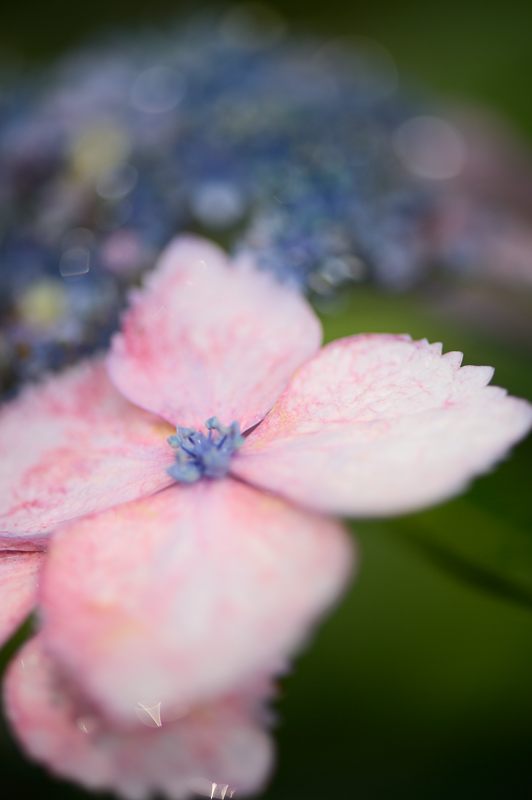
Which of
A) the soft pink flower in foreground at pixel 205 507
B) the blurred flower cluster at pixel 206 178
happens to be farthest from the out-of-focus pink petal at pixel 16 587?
the blurred flower cluster at pixel 206 178

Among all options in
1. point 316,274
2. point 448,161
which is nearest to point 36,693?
point 316,274

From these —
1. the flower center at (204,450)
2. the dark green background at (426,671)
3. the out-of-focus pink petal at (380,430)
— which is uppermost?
the out-of-focus pink petal at (380,430)

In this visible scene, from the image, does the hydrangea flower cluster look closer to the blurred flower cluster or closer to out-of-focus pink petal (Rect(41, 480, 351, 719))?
the blurred flower cluster

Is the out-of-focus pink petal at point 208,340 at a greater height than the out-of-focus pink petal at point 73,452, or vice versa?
the out-of-focus pink petal at point 208,340

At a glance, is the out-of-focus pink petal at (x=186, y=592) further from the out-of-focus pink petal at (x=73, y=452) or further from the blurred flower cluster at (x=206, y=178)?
the blurred flower cluster at (x=206, y=178)

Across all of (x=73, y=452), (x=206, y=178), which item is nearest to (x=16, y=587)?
(x=73, y=452)

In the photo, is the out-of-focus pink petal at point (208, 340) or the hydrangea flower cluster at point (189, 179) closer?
the out-of-focus pink petal at point (208, 340)

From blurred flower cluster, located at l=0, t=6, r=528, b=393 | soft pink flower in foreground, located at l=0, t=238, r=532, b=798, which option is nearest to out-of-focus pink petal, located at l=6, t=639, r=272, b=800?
soft pink flower in foreground, located at l=0, t=238, r=532, b=798
